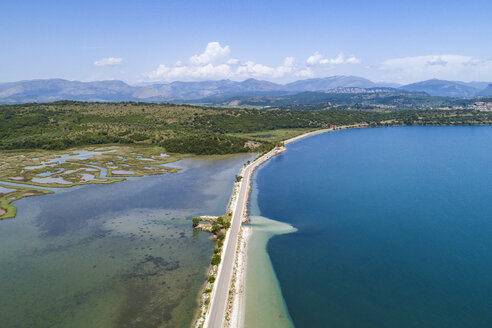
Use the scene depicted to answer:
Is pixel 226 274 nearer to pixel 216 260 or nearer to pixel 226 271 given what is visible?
pixel 226 271

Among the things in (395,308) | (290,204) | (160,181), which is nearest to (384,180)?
(290,204)

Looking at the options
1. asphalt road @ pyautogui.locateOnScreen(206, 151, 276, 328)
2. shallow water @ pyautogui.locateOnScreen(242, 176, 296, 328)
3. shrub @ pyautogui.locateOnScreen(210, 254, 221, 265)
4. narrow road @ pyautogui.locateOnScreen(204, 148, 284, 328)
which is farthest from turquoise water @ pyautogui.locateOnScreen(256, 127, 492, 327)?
shrub @ pyautogui.locateOnScreen(210, 254, 221, 265)

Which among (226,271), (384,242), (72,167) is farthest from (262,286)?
(72,167)

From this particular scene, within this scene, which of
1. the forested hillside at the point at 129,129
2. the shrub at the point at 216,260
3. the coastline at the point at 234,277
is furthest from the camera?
the forested hillside at the point at 129,129

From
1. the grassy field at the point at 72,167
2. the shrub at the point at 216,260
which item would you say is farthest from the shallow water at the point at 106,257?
the grassy field at the point at 72,167

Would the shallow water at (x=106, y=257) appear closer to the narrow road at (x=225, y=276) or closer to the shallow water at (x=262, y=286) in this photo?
the narrow road at (x=225, y=276)

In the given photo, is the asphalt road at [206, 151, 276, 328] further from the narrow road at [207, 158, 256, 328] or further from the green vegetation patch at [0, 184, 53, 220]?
the green vegetation patch at [0, 184, 53, 220]

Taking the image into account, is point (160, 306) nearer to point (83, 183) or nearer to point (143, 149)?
point (83, 183)
